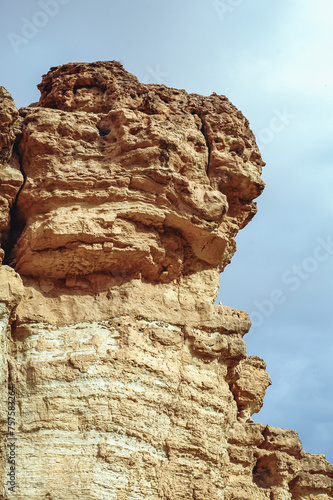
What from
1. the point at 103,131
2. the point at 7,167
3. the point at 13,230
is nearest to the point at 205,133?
the point at 103,131

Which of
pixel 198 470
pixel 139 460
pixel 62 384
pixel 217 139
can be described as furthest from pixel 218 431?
pixel 217 139

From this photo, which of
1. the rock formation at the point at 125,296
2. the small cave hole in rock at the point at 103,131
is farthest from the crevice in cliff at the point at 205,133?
the small cave hole in rock at the point at 103,131

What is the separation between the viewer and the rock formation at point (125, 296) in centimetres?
976

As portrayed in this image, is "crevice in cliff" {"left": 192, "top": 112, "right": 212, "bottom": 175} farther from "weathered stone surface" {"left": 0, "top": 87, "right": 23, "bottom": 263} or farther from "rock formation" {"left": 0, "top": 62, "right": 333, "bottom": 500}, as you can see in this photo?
"weathered stone surface" {"left": 0, "top": 87, "right": 23, "bottom": 263}

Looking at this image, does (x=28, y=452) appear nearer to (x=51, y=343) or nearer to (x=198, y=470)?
(x=51, y=343)

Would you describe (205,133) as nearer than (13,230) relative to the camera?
No

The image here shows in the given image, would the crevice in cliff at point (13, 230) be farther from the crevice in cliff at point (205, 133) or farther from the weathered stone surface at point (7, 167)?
the crevice in cliff at point (205, 133)

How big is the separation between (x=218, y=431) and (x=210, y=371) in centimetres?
84

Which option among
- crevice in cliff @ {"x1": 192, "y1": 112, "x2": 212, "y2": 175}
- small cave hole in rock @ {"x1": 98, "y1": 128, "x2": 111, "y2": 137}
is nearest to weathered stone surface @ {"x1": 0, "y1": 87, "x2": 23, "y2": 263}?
small cave hole in rock @ {"x1": 98, "y1": 128, "x2": 111, "y2": 137}

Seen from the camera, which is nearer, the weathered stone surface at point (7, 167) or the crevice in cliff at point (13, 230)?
the weathered stone surface at point (7, 167)

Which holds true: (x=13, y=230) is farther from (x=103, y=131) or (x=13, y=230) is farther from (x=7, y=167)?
(x=103, y=131)

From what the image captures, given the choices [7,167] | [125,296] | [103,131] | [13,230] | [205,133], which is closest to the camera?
[125,296]

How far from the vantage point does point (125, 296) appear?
10938 mm

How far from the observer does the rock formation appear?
32.0ft
